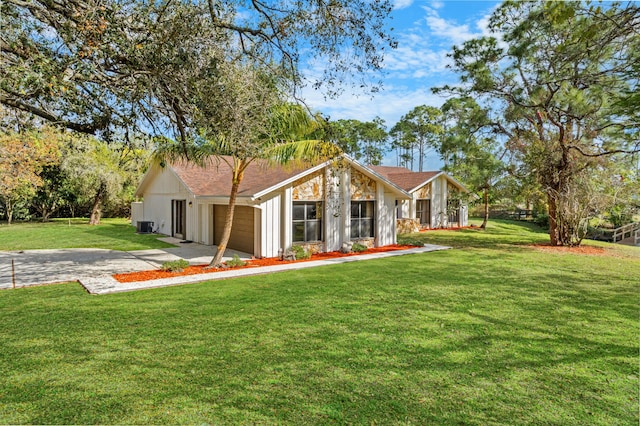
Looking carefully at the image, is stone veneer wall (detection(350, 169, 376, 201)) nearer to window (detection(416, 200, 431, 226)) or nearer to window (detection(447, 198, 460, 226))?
window (detection(416, 200, 431, 226))

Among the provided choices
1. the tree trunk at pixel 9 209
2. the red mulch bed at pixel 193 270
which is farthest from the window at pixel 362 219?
the tree trunk at pixel 9 209

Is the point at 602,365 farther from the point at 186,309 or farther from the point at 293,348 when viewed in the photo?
the point at 186,309

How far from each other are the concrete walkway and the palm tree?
1816 mm

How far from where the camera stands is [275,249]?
13.6 meters

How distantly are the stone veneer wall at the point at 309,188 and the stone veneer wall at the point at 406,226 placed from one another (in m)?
10.5

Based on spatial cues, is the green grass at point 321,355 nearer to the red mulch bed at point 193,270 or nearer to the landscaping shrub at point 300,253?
the red mulch bed at point 193,270

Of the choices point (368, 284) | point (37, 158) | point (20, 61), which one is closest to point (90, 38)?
point (20, 61)

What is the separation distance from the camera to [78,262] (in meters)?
12.3

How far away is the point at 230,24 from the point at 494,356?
668 cm

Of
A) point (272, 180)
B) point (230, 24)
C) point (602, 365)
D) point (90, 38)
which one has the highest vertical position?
point (230, 24)

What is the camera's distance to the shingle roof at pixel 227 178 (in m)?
13.7

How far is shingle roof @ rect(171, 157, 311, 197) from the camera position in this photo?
13688 mm

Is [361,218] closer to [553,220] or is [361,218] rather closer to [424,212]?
[553,220]

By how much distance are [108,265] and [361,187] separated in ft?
32.7
